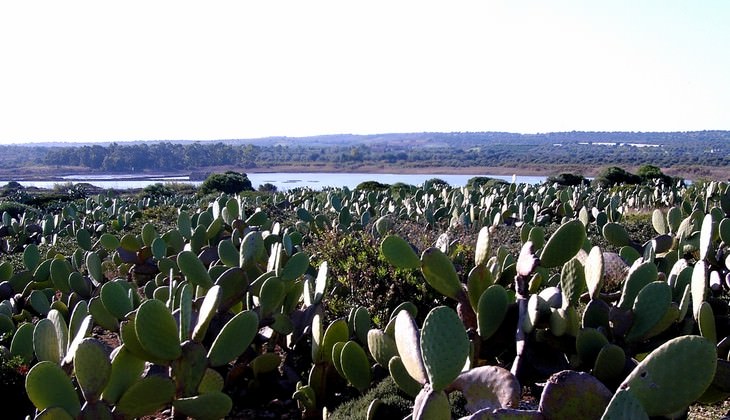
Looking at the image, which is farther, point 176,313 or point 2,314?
point 2,314

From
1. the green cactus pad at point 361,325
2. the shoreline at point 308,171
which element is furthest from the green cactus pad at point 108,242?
the shoreline at point 308,171

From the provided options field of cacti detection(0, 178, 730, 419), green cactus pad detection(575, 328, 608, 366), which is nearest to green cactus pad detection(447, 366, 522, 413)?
field of cacti detection(0, 178, 730, 419)

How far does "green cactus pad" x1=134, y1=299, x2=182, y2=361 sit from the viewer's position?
3.02 m

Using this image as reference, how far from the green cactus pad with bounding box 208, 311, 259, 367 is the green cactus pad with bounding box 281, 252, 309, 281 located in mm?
1150

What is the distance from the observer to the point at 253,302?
437 cm

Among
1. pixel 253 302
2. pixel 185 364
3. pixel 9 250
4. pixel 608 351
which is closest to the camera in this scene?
pixel 608 351

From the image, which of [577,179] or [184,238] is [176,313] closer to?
[184,238]

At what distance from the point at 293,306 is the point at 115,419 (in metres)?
1.56

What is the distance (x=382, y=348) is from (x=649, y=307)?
1151mm

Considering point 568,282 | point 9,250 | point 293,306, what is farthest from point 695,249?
point 9,250

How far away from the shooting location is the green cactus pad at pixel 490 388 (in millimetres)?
2490

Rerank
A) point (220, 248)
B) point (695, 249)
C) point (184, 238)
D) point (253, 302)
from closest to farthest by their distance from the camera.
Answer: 1. point (253, 302)
2. point (220, 248)
3. point (695, 249)
4. point (184, 238)

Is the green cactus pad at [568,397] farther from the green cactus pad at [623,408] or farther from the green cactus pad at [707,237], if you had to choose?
the green cactus pad at [707,237]

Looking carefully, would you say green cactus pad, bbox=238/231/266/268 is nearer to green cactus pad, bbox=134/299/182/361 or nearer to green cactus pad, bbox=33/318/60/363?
green cactus pad, bbox=33/318/60/363
